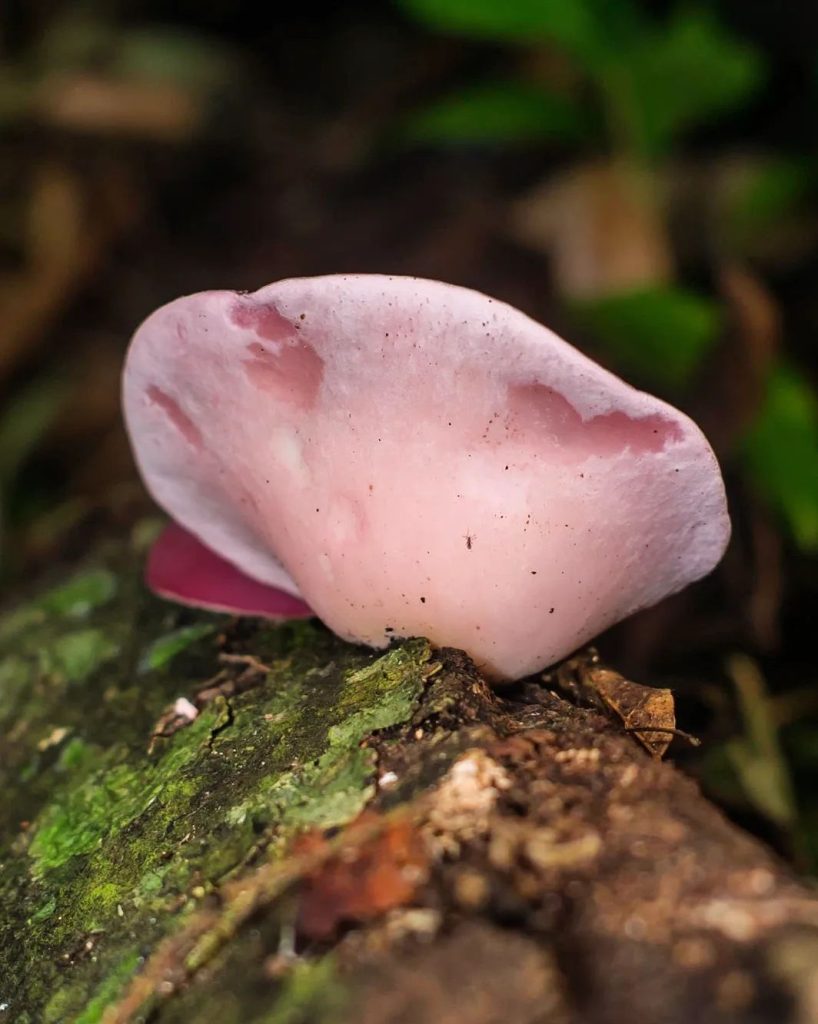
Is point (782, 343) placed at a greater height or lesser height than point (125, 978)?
lesser

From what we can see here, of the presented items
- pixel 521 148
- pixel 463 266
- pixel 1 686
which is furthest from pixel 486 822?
pixel 521 148

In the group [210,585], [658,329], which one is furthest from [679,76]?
[210,585]

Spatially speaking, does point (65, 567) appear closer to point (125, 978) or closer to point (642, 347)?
point (125, 978)

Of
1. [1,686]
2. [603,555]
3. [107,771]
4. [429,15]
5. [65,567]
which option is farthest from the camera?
[429,15]

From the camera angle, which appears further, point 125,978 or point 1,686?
point 1,686

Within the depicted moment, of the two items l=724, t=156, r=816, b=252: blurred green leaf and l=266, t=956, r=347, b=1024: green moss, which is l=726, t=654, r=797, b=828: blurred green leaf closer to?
l=266, t=956, r=347, b=1024: green moss

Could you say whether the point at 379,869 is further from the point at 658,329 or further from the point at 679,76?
A: the point at 679,76

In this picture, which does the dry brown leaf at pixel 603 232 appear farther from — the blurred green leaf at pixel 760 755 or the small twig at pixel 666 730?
the small twig at pixel 666 730
